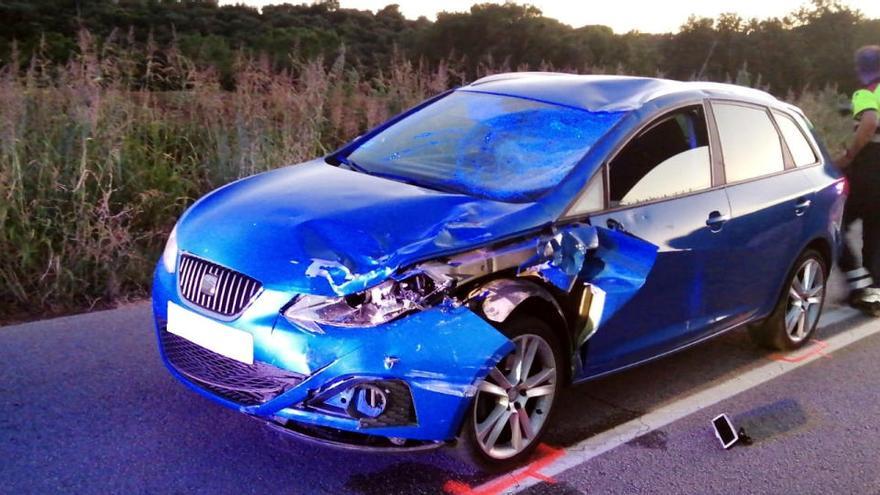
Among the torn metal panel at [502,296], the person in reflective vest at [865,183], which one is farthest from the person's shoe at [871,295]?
the torn metal panel at [502,296]

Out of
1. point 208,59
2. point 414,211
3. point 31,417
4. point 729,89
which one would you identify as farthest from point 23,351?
point 208,59

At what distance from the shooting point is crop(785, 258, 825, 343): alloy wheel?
5.69 metres

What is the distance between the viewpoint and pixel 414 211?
3.78m

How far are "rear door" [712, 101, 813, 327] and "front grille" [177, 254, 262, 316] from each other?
8.38ft

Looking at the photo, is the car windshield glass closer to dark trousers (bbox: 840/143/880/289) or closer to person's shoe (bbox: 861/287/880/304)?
dark trousers (bbox: 840/143/880/289)

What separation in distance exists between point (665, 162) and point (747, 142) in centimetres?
92

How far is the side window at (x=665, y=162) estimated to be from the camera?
168 inches

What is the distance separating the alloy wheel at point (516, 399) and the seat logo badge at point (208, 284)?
1.14m

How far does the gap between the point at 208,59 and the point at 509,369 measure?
707 centimetres

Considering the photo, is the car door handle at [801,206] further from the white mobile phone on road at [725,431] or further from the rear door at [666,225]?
the white mobile phone on road at [725,431]

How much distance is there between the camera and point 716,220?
4.64 m

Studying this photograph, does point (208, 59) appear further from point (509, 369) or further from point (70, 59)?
point (509, 369)

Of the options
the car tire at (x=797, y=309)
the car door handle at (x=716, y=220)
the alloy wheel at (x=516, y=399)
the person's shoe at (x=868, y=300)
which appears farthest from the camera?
the person's shoe at (x=868, y=300)

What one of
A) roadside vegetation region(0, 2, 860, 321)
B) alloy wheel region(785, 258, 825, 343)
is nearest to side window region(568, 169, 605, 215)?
alloy wheel region(785, 258, 825, 343)
